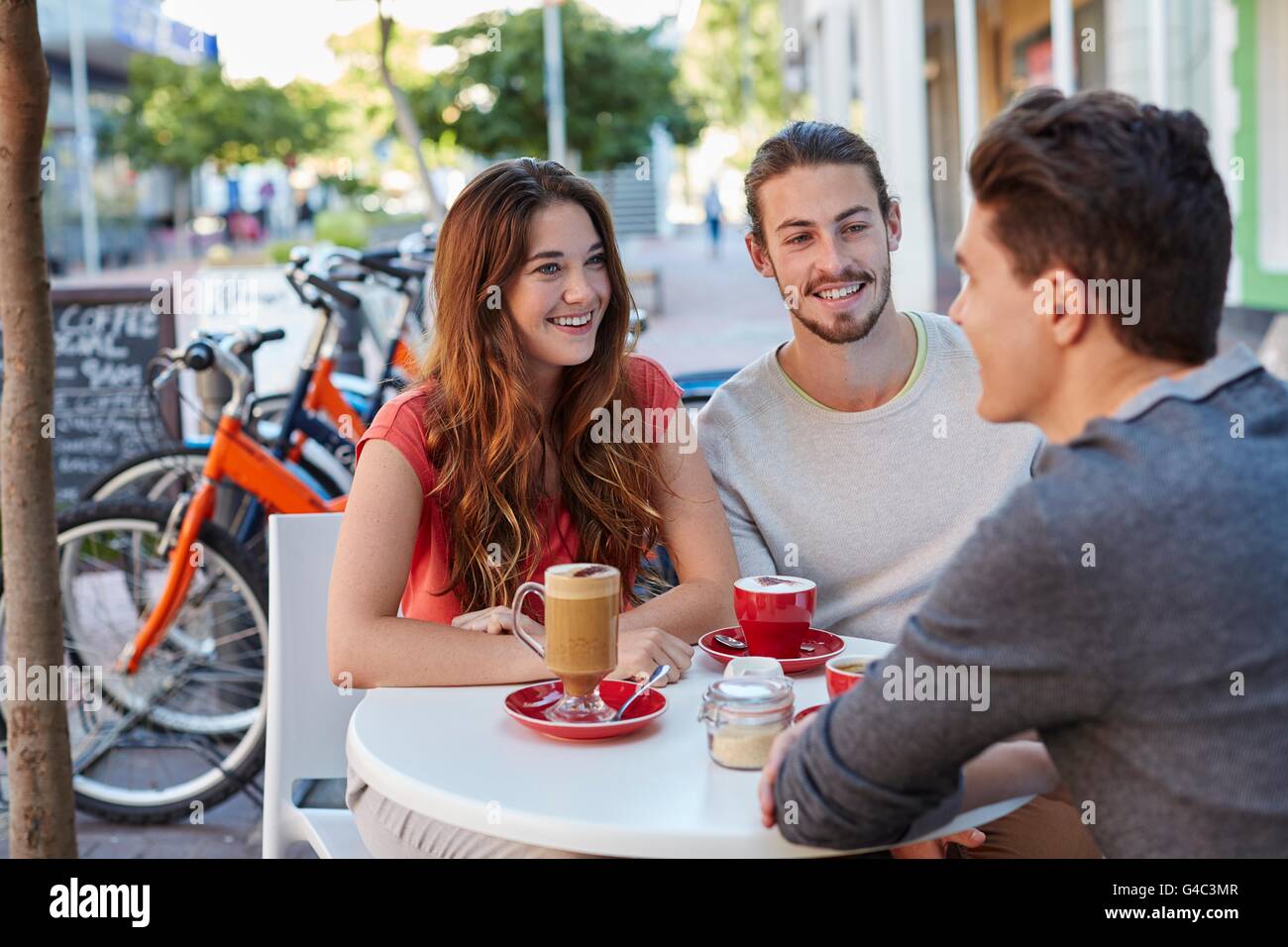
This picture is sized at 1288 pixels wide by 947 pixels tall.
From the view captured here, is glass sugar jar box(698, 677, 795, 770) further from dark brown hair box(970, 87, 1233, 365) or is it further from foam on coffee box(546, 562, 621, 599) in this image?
dark brown hair box(970, 87, 1233, 365)

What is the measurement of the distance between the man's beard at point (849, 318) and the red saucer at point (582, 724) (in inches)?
38.7

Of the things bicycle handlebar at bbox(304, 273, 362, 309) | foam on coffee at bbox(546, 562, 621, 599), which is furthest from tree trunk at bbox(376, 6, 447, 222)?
foam on coffee at bbox(546, 562, 621, 599)

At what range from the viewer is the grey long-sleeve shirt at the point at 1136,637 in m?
1.29

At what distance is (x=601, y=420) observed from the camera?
2.64 metres

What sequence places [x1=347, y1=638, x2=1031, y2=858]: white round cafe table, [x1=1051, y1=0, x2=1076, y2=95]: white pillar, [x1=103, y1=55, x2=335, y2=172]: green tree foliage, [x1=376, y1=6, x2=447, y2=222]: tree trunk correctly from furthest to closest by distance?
[x1=103, y1=55, x2=335, y2=172]: green tree foliage, [x1=1051, y1=0, x2=1076, y2=95]: white pillar, [x1=376, y1=6, x2=447, y2=222]: tree trunk, [x1=347, y1=638, x2=1031, y2=858]: white round cafe table

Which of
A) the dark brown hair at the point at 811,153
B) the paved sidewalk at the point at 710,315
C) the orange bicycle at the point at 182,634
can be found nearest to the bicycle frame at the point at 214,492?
the orange bicycle at the point at 182,634

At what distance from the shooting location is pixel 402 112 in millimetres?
7941

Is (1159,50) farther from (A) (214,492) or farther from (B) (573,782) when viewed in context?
Answer: (B) (573,782)

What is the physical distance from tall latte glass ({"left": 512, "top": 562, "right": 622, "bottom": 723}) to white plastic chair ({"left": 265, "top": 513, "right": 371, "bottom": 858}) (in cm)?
79

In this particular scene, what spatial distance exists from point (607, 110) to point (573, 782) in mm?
16171

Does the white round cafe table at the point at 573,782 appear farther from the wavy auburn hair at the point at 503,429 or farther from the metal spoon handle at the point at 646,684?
the wavy auburn hair at the point at 503,429

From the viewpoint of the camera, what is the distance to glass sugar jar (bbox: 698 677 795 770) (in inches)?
66.4
